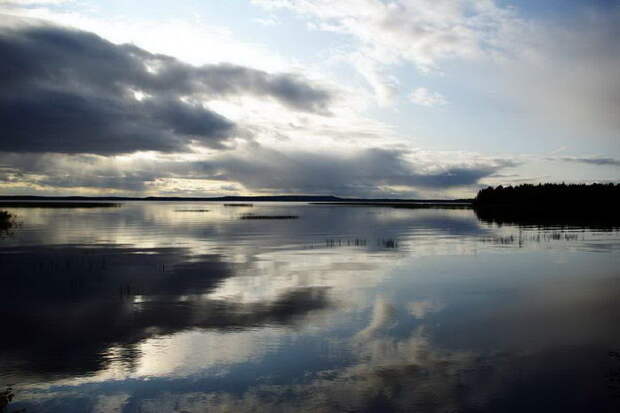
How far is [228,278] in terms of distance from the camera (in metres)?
29.3

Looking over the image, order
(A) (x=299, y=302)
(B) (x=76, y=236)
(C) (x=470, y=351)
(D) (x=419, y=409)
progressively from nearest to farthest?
1. (D) (x=419, y=409)
2. (C) (x=470, y=351)
3. (A) (x=299, y=302)
4. (B) (x=76, y=236)

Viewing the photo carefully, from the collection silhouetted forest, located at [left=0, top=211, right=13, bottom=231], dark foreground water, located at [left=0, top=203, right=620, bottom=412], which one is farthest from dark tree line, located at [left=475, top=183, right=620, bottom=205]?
silhouetted forest, located at [left=0, top=211, right=13, bottom=231]

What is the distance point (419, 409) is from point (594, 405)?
4621 mm

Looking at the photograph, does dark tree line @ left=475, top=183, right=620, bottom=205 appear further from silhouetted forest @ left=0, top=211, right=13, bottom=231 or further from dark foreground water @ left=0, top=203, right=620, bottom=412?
silhouetted forest @ left=0, top=211, right=13, bottom=231

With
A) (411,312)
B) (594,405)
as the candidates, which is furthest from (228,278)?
(594,405)

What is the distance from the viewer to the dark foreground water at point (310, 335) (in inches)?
486

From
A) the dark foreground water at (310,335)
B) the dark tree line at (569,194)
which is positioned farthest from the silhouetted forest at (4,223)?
the dark tree line at (569,194)

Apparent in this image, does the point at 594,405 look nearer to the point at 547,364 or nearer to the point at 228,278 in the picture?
the point at 547,364

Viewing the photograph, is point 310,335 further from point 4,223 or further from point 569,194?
point 569,194

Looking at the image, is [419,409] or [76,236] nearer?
[419,409]

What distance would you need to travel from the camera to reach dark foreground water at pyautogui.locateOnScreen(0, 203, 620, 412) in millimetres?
12336

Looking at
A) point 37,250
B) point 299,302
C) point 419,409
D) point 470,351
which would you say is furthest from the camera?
point 37,250

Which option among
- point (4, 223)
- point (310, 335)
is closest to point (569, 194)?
point (4, 223)

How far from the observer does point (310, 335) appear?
17406mm
